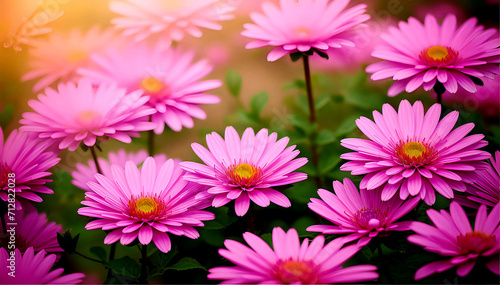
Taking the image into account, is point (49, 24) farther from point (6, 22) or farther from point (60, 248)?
point (60, 248)

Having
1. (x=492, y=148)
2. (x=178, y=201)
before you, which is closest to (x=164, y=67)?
(x=178, y=201)

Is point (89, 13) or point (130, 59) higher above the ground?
point (89, 13)

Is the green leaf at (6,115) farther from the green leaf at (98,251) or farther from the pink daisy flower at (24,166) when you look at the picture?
the green leaf at (98,251)

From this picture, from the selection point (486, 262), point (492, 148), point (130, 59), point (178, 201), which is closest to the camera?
point (486, 262)

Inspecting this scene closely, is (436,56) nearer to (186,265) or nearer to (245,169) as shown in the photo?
(245,169)

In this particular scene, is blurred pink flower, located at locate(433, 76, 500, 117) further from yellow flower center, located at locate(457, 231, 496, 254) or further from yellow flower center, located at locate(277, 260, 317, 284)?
yellow flower center, located at locate(277, 260, 317, 284)

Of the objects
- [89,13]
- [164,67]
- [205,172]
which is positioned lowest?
[205,172]

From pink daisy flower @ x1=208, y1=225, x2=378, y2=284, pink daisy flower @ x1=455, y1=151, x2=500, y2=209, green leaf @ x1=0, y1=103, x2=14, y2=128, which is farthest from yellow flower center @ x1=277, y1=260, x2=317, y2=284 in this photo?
green leaf @ x1=0, y1=103, x2=14, y2=128
